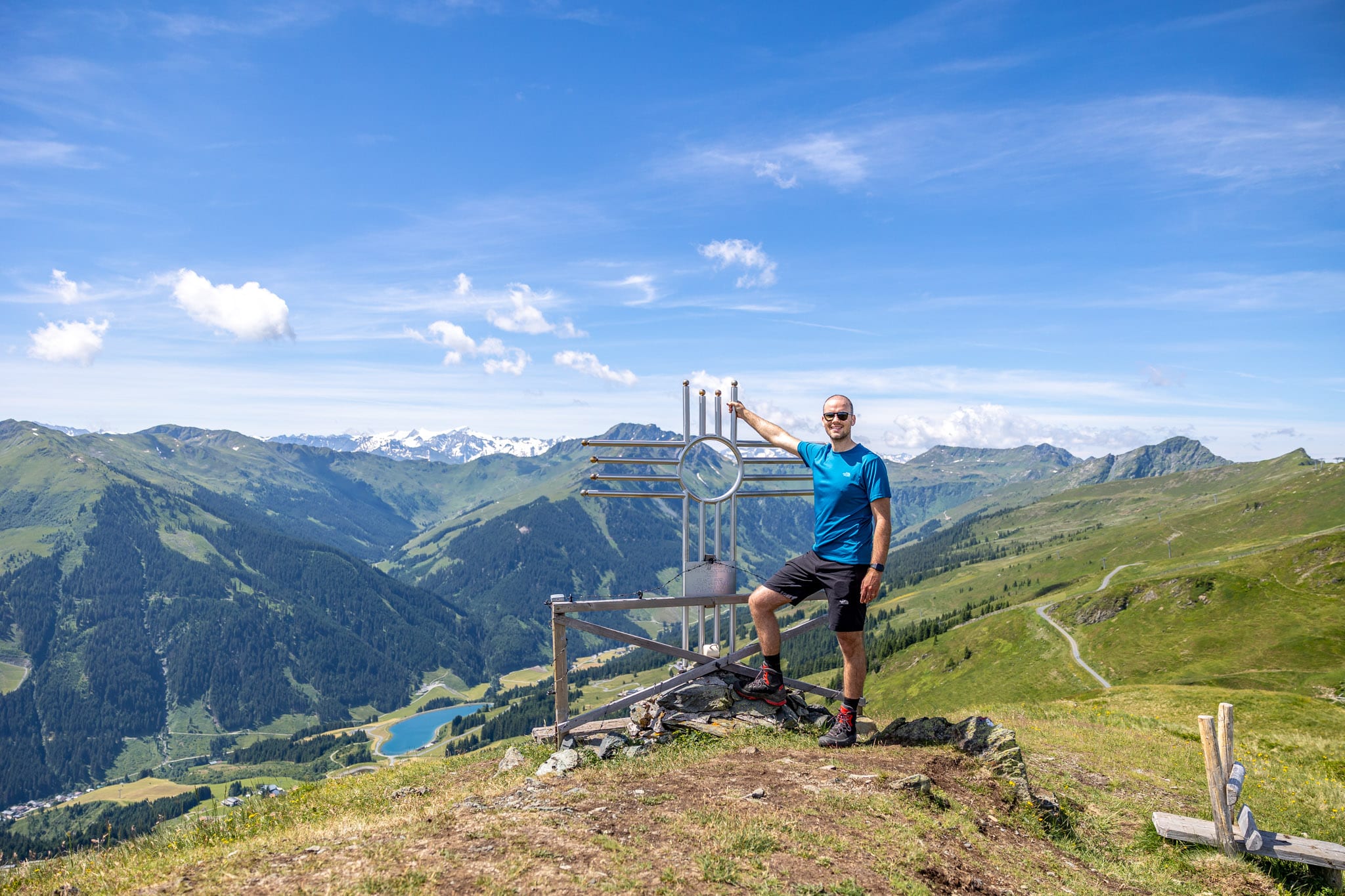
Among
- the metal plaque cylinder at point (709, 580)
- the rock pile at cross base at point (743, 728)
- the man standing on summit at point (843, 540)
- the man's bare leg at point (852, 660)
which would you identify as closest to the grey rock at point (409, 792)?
the rock pile at cross base at point (743, 728)

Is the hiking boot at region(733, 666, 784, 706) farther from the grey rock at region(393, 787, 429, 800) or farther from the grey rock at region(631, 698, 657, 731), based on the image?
the grey rock at region(393, 787, 429, 800)

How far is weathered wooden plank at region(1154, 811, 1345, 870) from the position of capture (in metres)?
10.3

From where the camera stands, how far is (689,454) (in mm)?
16422

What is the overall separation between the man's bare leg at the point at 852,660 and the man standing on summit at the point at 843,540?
16 mm

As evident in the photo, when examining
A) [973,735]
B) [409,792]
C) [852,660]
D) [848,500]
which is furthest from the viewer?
[409,792]

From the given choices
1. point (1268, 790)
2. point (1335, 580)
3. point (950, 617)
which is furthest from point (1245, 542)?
point (1268, 790)

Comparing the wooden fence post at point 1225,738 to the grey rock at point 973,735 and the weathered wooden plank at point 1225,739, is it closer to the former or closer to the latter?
the weathered wooden plank at point 1225,739

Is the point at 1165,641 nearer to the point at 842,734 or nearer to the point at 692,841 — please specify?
the point at 842,734

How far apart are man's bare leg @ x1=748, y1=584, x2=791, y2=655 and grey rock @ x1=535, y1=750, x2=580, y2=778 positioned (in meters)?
4.30

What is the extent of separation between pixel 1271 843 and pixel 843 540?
7.79 meters

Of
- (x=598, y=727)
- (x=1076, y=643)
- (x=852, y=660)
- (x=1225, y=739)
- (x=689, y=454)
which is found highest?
(x=689, y=454)

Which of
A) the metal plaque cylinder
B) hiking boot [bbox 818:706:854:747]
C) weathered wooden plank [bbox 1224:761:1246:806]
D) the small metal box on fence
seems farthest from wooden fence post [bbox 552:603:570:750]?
weathered wooden plank [bbox 1224:761:1246:806]

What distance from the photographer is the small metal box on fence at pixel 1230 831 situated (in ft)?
34.1

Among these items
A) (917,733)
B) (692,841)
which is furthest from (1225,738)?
(692,841)
